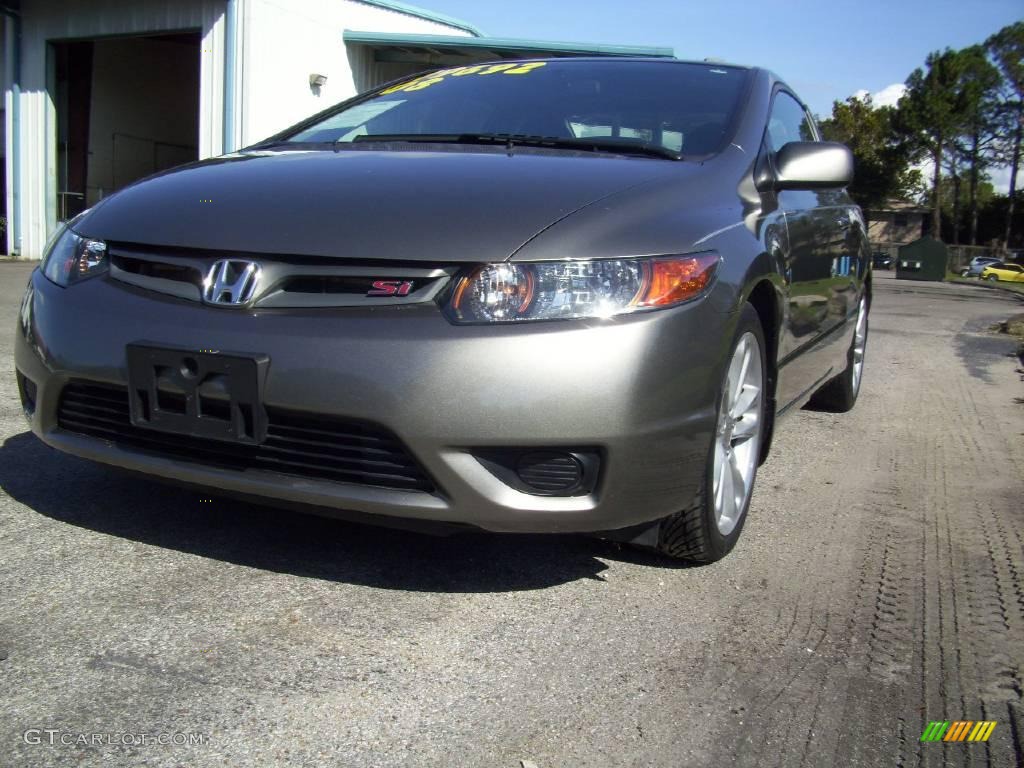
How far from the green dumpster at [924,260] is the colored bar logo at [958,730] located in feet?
124

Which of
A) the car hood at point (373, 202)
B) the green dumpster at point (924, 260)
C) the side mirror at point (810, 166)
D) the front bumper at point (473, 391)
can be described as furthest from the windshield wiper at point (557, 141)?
the green dumpster at point (924, 260)

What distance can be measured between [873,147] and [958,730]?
199 feet

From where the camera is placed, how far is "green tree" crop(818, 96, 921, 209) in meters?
56.4

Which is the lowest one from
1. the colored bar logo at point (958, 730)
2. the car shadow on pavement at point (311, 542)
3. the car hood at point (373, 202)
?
the colored bar logo at point (958, 730)

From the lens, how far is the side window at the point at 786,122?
3.58 m

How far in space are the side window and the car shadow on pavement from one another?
1.64 m

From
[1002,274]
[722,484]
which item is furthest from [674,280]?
[1002,274]

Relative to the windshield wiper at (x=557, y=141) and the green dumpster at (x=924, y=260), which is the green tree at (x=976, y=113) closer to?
the green dumpster at (x=924, y=260)

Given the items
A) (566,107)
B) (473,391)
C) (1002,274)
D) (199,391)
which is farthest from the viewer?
(1002,274)

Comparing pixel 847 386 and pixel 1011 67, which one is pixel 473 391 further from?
pixel 1011 67

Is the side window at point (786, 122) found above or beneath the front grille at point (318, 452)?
above

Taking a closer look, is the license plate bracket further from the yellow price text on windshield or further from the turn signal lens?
the yellow price text on windshield

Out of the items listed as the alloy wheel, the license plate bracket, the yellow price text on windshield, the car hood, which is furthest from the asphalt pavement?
the yellow price text on windshield

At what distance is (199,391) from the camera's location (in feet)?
7.39
